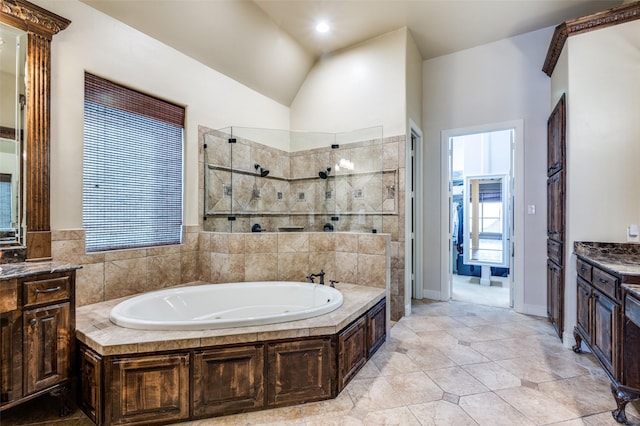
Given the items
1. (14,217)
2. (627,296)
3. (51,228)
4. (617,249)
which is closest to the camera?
(627,296)

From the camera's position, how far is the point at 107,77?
106 inches

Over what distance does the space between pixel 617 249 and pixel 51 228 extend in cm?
474

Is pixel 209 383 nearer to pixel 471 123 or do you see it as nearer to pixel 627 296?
pixel 627 296

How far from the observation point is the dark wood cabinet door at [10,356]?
169 centimetres

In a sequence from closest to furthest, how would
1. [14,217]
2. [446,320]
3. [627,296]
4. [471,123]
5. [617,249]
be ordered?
[627,296] < [14,217] < [617,249] < [446,320] < [471,123]

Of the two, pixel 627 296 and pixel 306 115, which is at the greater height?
pixel 306 115

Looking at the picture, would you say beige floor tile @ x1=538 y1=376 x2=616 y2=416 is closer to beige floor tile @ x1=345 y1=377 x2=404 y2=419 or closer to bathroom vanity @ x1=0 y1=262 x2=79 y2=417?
beige floor tile @ x1=345 y1=377 x2=404 y2=419

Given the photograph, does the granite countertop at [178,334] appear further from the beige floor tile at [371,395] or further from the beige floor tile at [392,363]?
the beige floor tile at [392,363]

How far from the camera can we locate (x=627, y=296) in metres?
1.87

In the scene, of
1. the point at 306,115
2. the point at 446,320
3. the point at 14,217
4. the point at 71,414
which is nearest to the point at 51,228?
the point at 14,217

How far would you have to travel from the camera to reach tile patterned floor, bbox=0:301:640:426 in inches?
73.4

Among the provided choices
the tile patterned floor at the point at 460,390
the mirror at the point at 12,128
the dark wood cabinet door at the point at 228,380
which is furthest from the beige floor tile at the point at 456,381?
the mirror at the point at 12,128

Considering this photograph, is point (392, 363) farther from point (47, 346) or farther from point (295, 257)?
point (47, 346)

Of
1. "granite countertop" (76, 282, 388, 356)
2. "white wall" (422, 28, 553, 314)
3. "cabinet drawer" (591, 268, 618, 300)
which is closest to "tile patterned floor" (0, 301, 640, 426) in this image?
"granite countertop" (76, 282, 388, 356)
